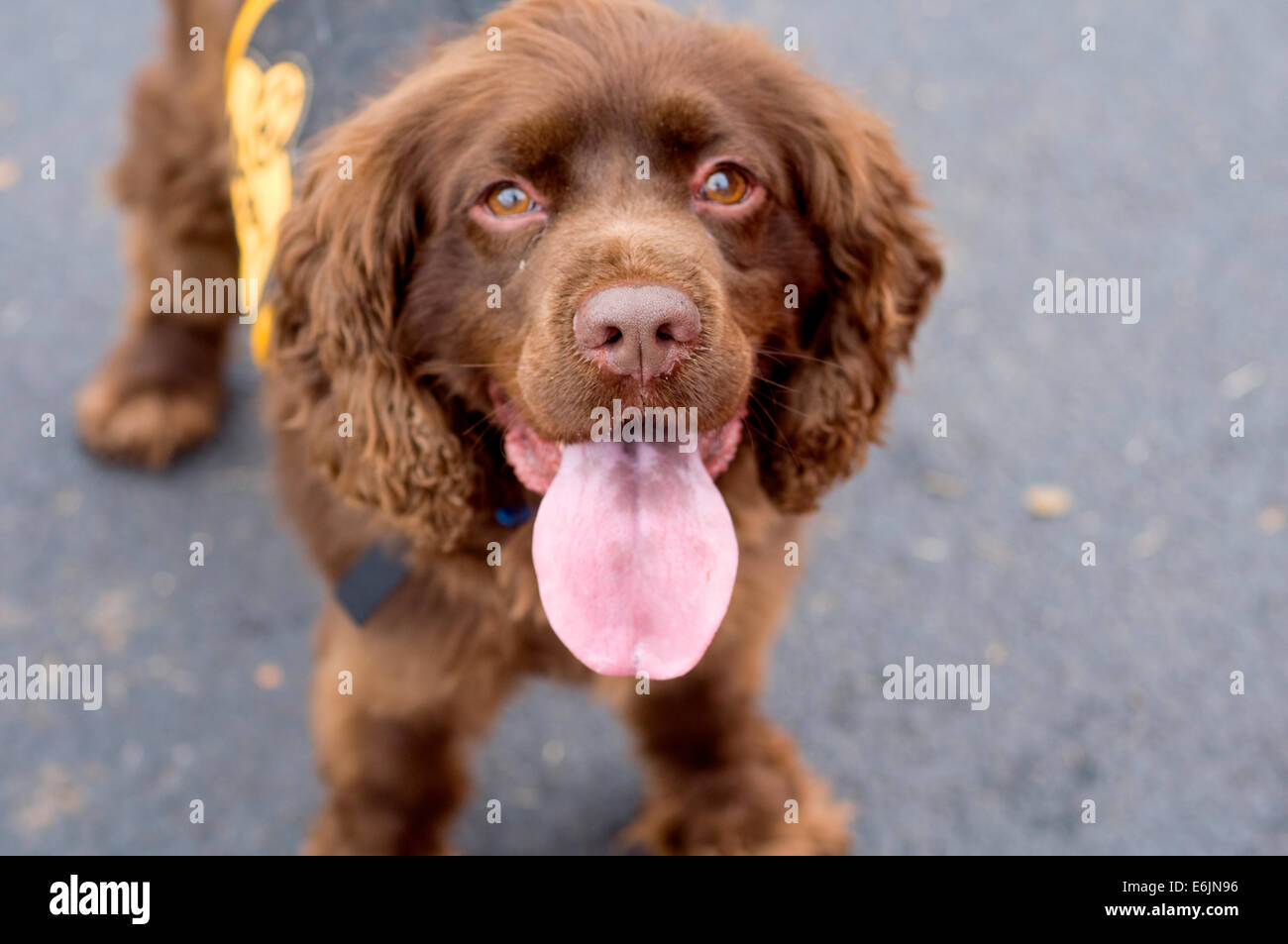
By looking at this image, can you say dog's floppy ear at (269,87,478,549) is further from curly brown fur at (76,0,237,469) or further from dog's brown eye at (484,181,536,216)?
curly brown fur at (76,0,237,469)

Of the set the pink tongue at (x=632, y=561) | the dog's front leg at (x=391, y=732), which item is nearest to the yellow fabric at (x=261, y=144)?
the dog's front leg at (x=391, y=732)

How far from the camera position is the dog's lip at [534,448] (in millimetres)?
2344

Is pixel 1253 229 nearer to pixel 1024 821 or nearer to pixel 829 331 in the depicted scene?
pixel 1024 821

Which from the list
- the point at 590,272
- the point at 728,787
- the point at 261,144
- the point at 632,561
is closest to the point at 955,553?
the point at 728,787

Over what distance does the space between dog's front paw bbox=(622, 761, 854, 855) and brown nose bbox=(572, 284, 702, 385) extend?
5.26ft

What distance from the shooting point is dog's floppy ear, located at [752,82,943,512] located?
238 cm

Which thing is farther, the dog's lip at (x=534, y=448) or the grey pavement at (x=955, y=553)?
the grey pavement at (x=955, y=553)

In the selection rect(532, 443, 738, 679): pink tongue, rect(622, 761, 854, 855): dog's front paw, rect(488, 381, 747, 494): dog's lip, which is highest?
rect(488, 381, 747, 494): dog's lip

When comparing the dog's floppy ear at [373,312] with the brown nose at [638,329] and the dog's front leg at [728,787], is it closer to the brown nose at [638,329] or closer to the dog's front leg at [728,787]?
the brown nose at [638,329]

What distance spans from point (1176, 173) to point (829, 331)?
2.95 m

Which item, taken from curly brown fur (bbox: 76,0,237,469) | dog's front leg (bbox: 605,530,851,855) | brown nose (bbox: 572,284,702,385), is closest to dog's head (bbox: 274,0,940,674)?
brown nose (bbox: 572,284,702,385)

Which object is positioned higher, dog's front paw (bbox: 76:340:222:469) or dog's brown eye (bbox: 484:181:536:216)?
dog's brown eye (bbox: 484:181:536:216)

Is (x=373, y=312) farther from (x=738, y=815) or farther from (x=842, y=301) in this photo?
(x=738, y=815)
